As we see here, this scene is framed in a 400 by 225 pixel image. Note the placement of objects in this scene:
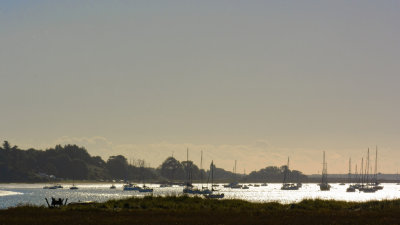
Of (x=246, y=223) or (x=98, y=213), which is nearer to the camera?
(x=246, y=223)

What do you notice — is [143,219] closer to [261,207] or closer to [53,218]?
[53,218]

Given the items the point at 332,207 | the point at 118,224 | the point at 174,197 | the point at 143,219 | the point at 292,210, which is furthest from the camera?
the point at 174,197

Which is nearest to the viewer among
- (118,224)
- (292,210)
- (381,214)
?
(118,224)

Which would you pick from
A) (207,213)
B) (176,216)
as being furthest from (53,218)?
(207,213)

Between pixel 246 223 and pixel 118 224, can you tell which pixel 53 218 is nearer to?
pixel 118 224

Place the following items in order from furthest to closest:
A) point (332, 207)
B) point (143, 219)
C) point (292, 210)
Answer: point (332, 207)
point (292, 210)
point (143, 219)

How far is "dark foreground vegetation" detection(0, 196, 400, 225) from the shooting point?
183 ft

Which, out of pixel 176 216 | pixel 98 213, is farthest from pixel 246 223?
pixel 98 213

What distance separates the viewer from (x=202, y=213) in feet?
214

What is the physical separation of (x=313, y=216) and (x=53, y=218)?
25.6 m

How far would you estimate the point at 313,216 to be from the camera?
6119cm

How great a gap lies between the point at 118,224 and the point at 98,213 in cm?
1230

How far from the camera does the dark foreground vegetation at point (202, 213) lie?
55.8 metres

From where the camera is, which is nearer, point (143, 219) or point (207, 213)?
point (143, 219)
